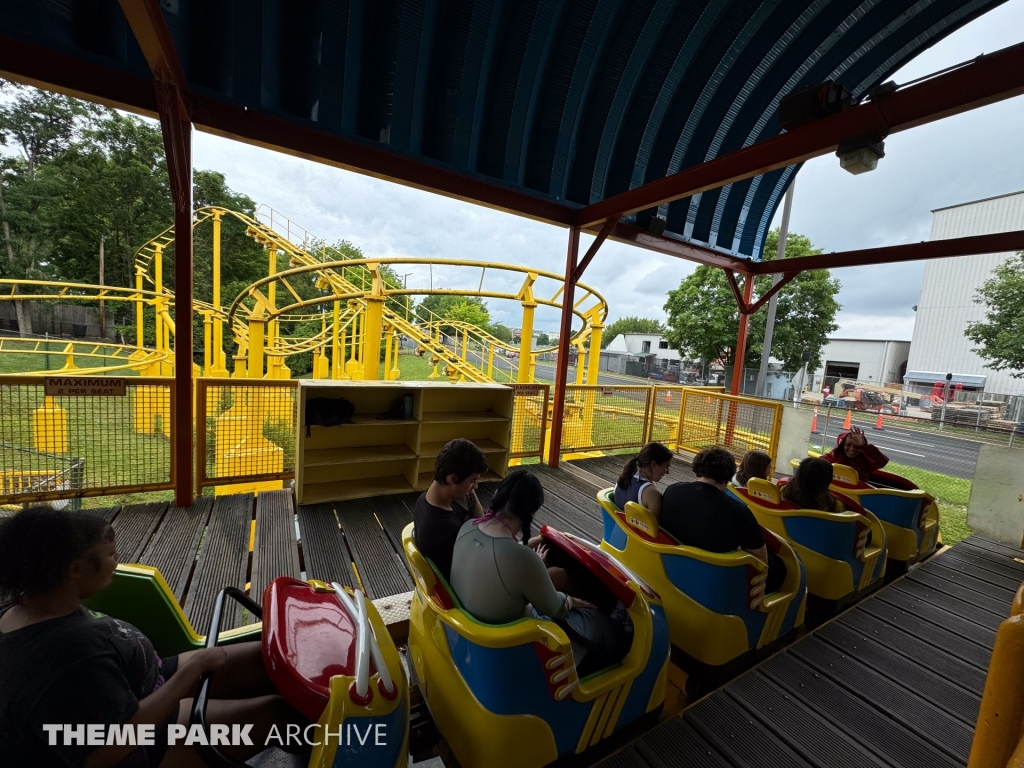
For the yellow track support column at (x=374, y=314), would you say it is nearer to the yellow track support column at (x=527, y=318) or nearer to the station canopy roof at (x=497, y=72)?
the yellow track support column at (x=527, y=318)

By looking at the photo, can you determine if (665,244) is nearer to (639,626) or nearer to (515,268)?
(515,268)

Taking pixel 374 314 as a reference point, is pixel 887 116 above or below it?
above

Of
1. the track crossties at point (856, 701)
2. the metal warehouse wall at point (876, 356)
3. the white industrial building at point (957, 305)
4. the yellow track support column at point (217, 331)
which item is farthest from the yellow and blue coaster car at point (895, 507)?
the metal warehouse wall at point (876, 356)

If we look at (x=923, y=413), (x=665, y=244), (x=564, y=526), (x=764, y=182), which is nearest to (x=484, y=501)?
(x=564, y=526)

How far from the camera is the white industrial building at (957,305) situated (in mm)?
22062

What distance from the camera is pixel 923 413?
1800 cm

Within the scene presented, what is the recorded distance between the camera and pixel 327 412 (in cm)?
396

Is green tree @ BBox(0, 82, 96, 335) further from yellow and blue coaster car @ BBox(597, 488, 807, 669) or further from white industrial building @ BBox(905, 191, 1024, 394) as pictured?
white industrial building @ BBox(905, 191, 1024, 394)

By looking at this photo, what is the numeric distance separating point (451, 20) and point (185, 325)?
3.76m

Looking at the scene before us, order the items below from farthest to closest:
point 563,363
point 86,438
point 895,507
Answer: point 563,363 → point 86,438 → point 895,507

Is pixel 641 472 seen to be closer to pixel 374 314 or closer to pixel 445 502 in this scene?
pixel 445 502

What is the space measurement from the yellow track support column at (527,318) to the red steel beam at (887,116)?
196 inches

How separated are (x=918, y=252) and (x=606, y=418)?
4463mm

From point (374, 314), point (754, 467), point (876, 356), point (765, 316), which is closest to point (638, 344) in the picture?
point (876, 356)
